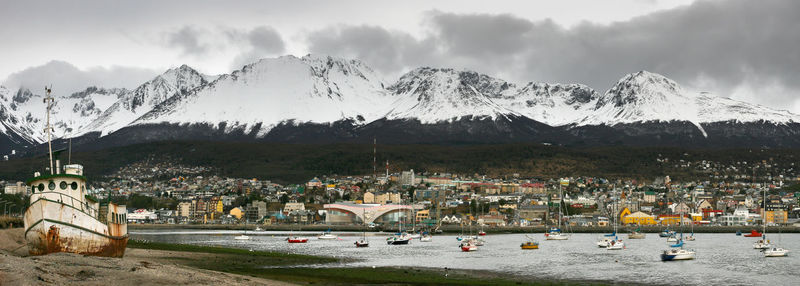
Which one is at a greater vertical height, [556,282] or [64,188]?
[64,188]

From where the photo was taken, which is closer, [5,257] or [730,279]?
[5,257]

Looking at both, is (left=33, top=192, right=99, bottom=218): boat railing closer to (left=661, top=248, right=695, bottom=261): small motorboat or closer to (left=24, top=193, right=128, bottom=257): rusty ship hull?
(left=24, top=193, right=128, bottom=257): rusty ship hull

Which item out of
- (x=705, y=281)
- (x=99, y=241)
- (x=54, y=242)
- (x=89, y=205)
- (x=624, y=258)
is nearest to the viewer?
(x=54, y=242)

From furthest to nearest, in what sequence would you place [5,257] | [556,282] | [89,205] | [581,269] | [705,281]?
[581,269] < [705,281] < [556,282] < [89,205] < [5,257]

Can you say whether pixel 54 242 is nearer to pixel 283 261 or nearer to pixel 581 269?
pixel 283 261

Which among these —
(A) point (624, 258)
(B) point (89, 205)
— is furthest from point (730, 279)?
(B) point (89, 205)

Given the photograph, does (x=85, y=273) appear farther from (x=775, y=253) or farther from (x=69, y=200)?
(x=775, y=253)

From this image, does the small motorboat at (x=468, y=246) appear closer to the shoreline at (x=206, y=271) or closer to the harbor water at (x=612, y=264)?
the harbor water at (x=612, y=264)

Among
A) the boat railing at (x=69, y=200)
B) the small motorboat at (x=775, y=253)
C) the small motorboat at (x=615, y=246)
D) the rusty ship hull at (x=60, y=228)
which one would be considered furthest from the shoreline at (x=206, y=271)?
the small motorboat at (x=615, y=246)
